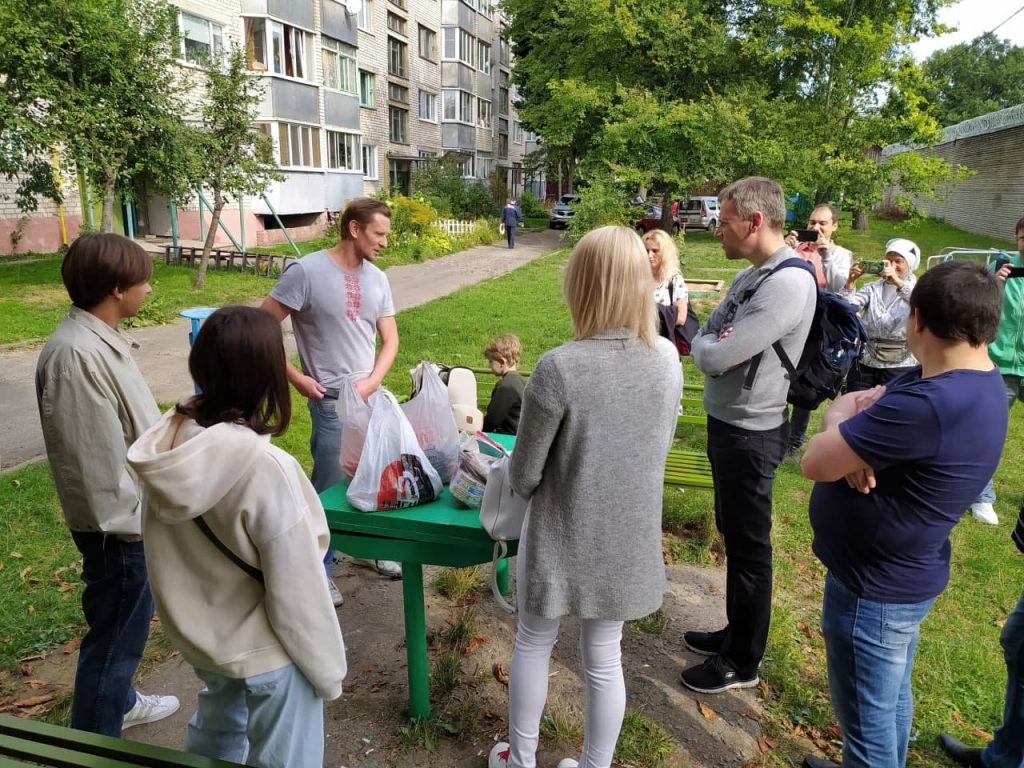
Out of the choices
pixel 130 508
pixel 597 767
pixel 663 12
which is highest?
pixel 663 12

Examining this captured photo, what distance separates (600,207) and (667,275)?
17.8 m

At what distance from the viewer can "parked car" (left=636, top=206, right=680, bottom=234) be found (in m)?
23.0

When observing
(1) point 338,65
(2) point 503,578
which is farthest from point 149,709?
(1) point 338,65

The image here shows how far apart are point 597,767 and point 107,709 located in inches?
62.2

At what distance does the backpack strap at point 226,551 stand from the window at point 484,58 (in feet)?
145

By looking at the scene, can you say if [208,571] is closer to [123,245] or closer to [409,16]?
[123,245]

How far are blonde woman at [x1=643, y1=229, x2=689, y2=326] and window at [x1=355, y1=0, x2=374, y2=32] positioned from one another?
90.3 ft

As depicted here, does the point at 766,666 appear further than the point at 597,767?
Yes

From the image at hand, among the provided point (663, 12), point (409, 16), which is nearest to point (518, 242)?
point (663, 12)

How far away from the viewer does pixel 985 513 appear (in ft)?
15.8

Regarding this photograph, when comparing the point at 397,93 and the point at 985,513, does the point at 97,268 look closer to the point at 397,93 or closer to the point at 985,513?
the point at 985,513

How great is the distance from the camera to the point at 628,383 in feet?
6.75

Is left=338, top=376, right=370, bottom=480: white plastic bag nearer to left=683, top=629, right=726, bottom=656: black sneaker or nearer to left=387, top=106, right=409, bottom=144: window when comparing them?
left=683, top=629, right=726, bottom=656: black sneaker

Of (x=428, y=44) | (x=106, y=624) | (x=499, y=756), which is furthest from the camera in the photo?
(x=428, y=44)
